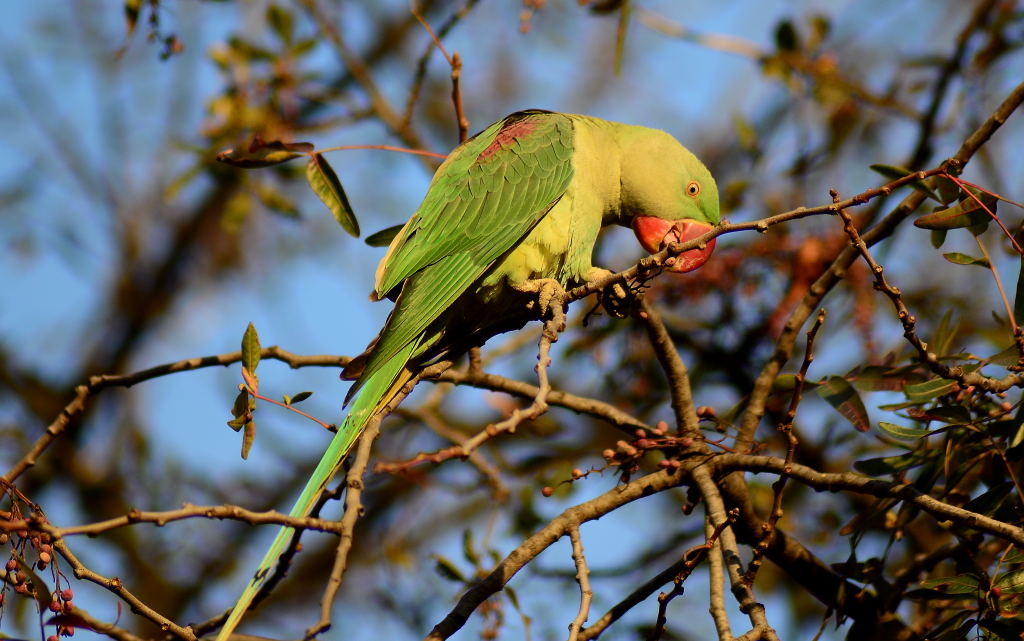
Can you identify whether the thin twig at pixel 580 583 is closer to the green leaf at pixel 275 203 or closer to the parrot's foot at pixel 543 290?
the parrot's foot at pixel 543 290

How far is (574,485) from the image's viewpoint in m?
3.49

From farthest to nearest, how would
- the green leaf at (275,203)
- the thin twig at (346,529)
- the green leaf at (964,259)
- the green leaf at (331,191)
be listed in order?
the green leaf at (275,203)
the green leaf at (331,191)
the green leaf at (964,259)
the thin twig at (346,529)

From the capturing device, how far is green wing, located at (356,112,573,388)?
2865mm

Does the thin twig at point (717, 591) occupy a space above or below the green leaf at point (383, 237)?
below

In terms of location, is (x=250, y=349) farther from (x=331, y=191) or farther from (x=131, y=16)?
(x=131, y=16)

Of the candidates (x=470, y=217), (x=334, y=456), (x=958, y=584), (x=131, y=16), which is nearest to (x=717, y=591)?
(x=958, y=584)

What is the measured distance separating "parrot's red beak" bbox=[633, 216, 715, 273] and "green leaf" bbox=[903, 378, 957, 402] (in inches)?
40.7

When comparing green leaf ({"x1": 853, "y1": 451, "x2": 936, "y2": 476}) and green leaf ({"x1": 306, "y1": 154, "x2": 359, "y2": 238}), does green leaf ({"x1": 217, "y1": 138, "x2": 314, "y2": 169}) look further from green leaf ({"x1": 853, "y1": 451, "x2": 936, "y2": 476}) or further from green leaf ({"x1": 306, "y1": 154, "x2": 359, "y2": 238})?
green leaf ({"x1": 853, "y1": 451, "x2": 936, "y2": 476})

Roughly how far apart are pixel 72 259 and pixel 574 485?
5.65 metres

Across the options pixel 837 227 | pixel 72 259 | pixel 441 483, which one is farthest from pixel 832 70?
pixel 72 259

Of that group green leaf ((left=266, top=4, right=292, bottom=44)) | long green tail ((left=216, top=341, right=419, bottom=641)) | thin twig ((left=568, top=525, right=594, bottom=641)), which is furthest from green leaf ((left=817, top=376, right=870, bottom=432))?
green leaf ((left=266, top=4, right=292, bottom=44))

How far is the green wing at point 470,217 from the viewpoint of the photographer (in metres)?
2.87

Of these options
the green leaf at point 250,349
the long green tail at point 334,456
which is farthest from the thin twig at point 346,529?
the green leaf at point 250,349

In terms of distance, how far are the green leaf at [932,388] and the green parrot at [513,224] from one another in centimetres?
83
